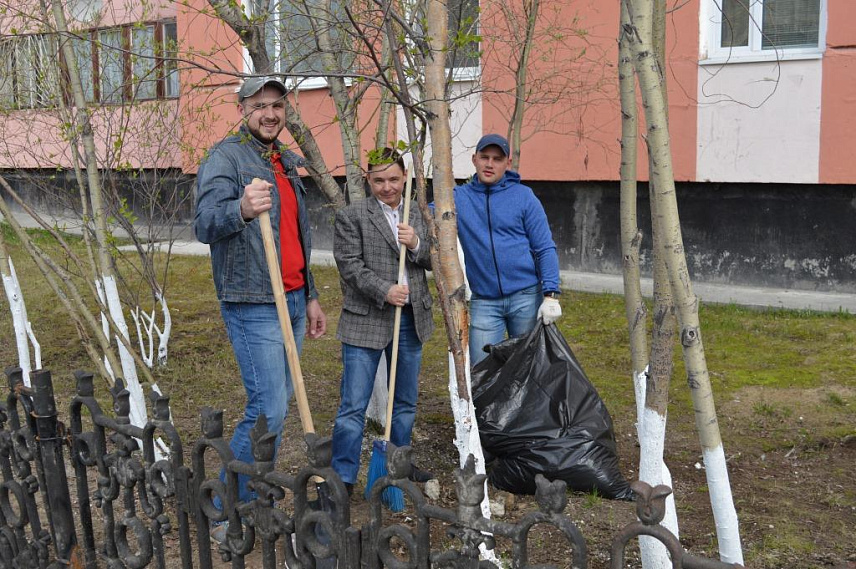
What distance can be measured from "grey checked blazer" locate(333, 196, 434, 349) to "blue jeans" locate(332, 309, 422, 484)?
0.18ft

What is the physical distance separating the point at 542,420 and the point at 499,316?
73 cm

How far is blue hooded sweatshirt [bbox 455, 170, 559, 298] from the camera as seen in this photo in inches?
181

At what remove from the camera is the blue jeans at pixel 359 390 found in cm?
396

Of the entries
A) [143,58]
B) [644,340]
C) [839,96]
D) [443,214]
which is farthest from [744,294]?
[443,214]

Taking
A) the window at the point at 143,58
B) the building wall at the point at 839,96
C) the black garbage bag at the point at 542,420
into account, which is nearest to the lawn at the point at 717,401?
the black garbage bag at the point at 542,420

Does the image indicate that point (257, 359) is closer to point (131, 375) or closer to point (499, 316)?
point (131, 375)

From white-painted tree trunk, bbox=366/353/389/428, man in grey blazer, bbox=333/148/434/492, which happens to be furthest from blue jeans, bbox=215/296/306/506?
white-painted tree trunk, bbox=366/353/389/428

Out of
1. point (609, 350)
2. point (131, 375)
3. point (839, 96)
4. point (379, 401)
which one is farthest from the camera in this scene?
point (839, 96)

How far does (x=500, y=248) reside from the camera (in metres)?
4.59

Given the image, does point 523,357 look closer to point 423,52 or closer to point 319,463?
point 423,52

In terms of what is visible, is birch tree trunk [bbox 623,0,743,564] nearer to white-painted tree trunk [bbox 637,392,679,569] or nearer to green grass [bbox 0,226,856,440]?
white-painted tree trunk [bbox 637,392,679,569]

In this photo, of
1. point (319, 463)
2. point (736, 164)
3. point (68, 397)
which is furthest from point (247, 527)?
point (736, 164)

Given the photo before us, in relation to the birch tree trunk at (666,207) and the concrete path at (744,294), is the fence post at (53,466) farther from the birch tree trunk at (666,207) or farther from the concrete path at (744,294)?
the concrete path at (744,294)

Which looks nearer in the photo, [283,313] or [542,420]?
[283,313]
